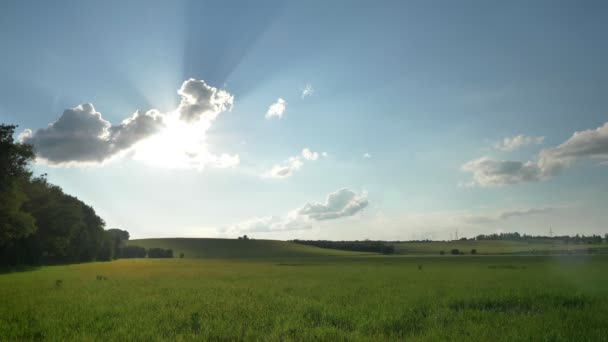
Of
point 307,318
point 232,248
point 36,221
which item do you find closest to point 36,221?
point 36,221

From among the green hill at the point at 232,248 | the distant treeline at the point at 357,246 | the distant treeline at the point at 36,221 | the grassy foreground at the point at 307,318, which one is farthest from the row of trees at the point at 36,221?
the distant treeline at the point at 357,246

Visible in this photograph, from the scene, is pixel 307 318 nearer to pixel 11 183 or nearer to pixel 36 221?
pixel 11 183

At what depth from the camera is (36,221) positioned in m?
59.3

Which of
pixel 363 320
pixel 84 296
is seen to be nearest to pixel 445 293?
pixel 363 320

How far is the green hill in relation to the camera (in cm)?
13612

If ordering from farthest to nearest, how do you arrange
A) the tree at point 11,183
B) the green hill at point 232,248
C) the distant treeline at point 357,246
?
the distant treeline at point 357,246, the green hill at point 232,248, the tree at point 11,183

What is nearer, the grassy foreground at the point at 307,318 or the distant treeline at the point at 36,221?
the grassy foreground at the point at 307,318

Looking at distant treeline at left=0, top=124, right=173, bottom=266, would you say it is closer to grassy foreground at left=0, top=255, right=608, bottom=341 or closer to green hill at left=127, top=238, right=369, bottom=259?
grassy foreground at left=0, top=255, right=608, bottom=341

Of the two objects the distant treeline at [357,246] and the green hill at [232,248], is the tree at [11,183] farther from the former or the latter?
the distant treeline at [357,246]

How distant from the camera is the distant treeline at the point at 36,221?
139 ft

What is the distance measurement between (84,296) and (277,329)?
490 inches

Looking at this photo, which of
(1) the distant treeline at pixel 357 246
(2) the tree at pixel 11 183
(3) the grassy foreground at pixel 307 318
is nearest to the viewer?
(3) the grassy foreground at pixel 307 318

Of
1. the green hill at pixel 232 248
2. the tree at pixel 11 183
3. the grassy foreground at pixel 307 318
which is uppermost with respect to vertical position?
the tree at pixel 11 183

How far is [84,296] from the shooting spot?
18.5 m
